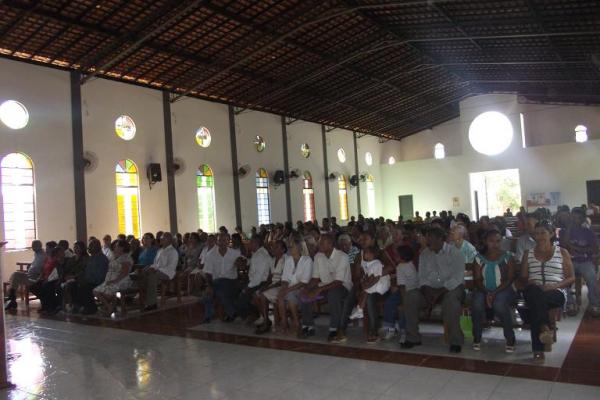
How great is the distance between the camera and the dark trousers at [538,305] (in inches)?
148

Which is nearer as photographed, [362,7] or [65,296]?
[65,296]

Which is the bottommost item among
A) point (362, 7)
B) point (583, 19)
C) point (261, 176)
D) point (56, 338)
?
point (56, 338)

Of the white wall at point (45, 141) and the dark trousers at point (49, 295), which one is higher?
Answer: the white wall at point (45, 141)

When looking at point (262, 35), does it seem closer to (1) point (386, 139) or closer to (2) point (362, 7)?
(2) point (362, 7)

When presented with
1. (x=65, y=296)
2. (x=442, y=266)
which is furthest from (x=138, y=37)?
(x=442, y=266)

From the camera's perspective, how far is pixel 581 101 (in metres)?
18.4

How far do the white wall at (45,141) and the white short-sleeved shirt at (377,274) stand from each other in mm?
7691

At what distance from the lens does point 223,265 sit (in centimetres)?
587

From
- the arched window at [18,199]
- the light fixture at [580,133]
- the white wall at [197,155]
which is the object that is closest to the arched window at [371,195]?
the light fixture at [580,133]

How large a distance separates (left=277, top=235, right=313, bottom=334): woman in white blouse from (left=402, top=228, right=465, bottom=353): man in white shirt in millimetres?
1150

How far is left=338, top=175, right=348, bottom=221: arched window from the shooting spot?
63.2ft

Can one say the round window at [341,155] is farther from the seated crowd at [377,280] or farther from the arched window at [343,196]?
the seated crowd at [377,280]

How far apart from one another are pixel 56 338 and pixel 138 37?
614cm

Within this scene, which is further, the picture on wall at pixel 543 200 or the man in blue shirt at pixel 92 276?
the picture on wall at pixel 543 200
